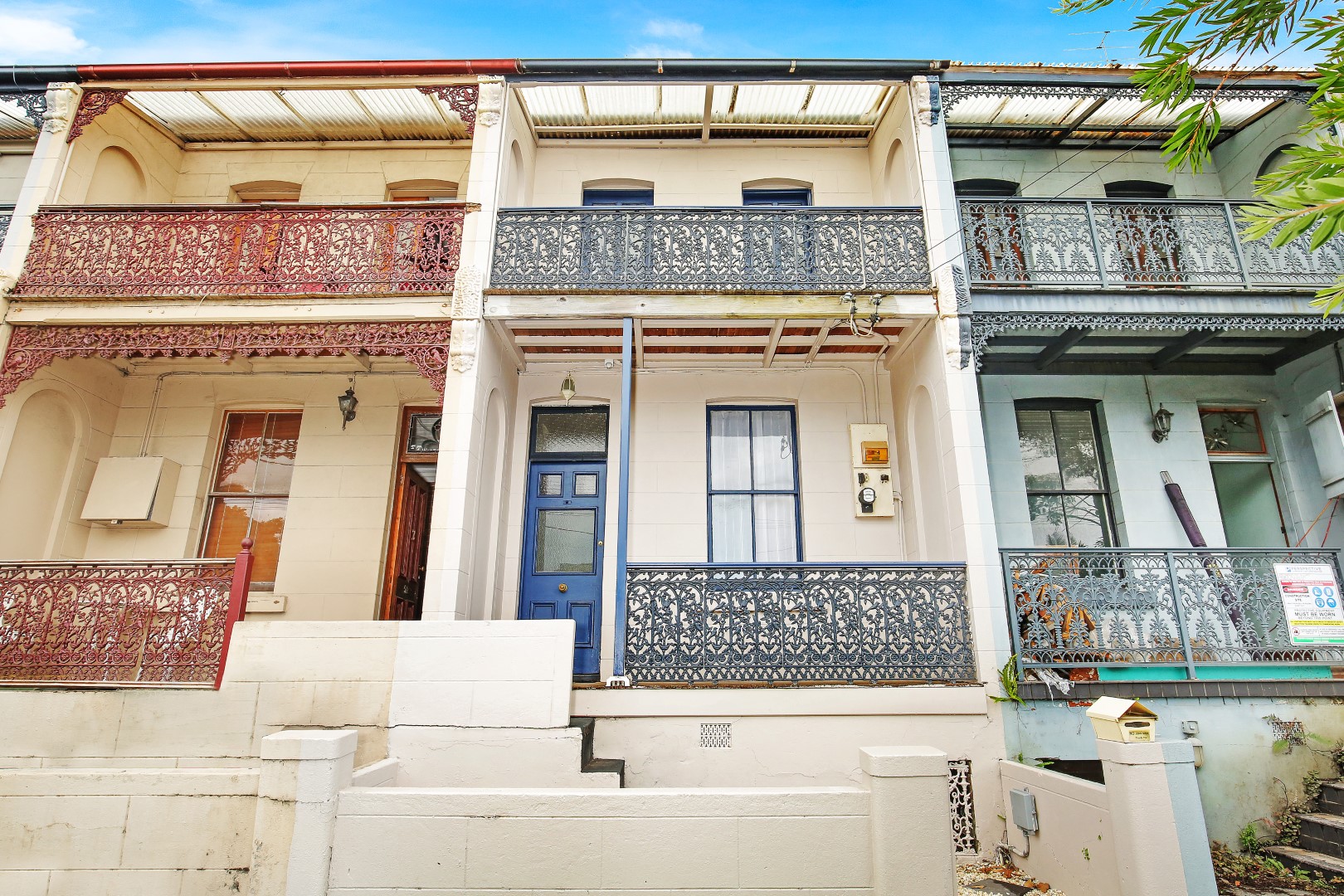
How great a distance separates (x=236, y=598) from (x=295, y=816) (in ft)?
8.89

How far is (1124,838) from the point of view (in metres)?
4.50

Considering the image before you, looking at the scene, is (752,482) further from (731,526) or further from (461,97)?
(461,97)

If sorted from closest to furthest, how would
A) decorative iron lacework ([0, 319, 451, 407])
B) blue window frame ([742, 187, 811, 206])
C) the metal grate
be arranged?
the metal grate, decorative iron lacework ([0, 319, 451, 407]), blue window frame ([742, 187, 811, 206])

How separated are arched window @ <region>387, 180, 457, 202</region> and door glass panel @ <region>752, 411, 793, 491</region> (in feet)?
16.7

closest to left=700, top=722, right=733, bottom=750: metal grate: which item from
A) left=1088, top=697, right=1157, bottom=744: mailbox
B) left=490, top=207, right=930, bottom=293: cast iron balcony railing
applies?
left=1088, top=697, right=1157, bottom=744: mailbox

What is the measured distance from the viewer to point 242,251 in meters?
7.68

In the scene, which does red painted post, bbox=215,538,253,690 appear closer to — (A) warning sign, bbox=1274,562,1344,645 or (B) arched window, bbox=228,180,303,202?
(B) arched window, bbox=228,180,303,202

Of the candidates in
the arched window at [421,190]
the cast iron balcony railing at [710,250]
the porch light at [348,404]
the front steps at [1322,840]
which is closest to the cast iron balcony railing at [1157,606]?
the front steps at [1322,840]

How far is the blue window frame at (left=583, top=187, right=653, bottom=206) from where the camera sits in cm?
962

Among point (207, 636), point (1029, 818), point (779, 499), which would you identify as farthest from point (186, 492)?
point (1029, 818)

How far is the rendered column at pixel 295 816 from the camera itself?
390 cm

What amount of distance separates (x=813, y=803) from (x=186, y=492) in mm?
8411

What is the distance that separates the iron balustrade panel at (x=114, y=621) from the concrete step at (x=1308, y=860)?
29.2 feet

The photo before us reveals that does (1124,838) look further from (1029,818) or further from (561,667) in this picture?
(561,667)
